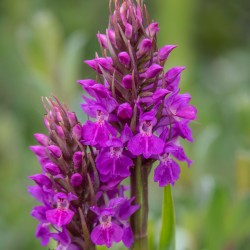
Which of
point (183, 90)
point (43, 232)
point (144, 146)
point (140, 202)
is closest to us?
point (144, 146)

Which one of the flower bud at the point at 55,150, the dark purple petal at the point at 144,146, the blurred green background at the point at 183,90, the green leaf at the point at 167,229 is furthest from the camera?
the blurred green background at the point at 183,90

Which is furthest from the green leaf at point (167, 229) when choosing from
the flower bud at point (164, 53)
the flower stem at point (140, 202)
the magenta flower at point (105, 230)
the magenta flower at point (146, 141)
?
the flower bud at point (164, 53)

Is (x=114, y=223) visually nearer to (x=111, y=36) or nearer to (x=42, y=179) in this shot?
(x=42, y=179)

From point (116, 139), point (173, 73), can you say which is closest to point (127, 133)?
point (116, 139)

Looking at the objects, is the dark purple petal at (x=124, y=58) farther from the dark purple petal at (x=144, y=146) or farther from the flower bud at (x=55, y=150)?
the flower bud at (x=55, y=150)

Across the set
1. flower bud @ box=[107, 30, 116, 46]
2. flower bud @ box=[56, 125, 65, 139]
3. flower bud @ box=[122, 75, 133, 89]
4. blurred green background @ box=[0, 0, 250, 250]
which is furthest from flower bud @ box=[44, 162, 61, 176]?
blurred green background @ box=[0, 0, 250, 250]

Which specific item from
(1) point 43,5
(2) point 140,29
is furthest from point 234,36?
(2) point 140,29

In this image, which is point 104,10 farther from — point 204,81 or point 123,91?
point 123,91
